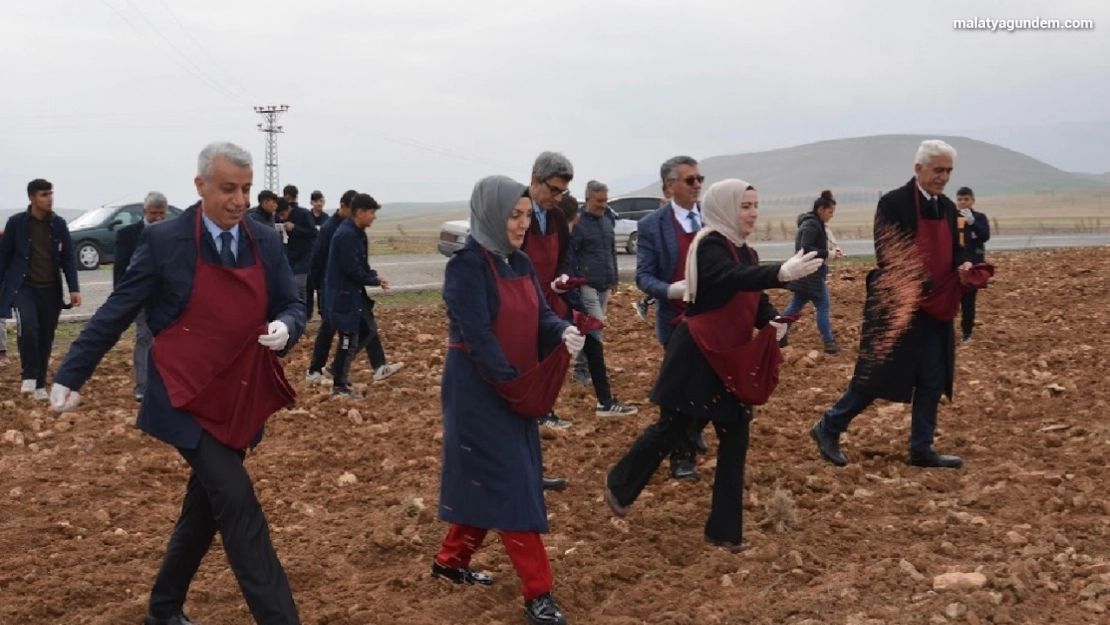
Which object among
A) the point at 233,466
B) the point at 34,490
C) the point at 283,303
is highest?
the point at 283,303

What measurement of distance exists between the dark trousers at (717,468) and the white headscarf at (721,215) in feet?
2.15

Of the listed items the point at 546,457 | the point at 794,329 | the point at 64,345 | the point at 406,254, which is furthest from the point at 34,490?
the point at 406,254

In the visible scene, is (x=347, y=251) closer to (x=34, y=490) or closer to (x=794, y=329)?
(x=34, y=490)

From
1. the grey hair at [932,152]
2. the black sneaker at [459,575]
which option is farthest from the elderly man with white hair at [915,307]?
the black sneaker at [459,575]

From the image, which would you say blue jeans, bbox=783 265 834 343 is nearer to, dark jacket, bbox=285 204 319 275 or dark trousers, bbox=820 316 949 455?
dark trousers, bbox=820 316 949 455

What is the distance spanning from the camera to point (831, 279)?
53.4 feet

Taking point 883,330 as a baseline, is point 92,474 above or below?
below

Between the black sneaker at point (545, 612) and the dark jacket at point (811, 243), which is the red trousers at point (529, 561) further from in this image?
the dark jacket at point (811, 243)

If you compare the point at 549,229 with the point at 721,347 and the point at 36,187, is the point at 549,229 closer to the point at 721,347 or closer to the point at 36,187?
the point at 721,347

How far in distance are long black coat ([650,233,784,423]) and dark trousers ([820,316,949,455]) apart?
161 centimetres

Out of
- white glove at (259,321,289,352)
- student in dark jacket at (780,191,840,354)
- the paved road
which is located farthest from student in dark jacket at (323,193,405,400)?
the paved road

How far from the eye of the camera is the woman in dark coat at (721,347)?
548cm

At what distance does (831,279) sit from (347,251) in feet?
27.9

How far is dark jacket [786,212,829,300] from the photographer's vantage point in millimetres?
10664
